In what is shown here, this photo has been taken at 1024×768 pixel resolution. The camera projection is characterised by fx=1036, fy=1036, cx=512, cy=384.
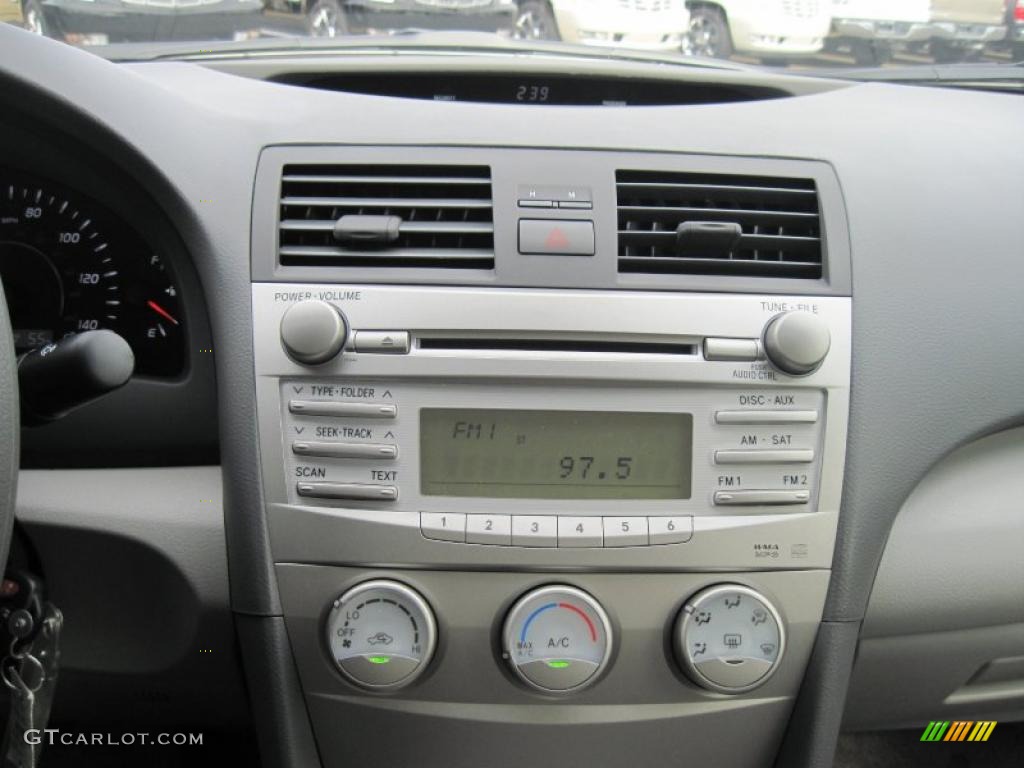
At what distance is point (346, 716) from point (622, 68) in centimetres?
115

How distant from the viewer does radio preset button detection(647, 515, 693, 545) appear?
1339mm

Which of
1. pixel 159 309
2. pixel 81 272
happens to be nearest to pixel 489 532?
pixel 159 309

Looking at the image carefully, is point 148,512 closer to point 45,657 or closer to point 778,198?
point 45,657

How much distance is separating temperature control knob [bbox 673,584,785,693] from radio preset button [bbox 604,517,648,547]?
4.5 inches

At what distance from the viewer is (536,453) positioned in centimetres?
134

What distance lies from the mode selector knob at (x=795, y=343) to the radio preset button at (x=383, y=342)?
18.4 inches

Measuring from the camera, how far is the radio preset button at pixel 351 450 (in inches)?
52.3

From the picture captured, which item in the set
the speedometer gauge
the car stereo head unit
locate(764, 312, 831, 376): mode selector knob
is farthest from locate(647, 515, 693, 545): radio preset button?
the speedometer gauge

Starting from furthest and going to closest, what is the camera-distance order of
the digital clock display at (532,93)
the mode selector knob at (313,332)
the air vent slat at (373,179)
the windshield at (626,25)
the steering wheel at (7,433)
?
1. the windshield at (626,25)
2. the digital clock display at (532,93)
3. the air vent slat at (373,179)
4. the mode selector knob at (313,332)
5. the steering wheel at (7,433)

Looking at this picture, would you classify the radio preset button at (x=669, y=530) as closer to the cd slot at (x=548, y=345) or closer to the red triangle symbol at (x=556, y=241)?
the cd slot at (x=548, y=345)

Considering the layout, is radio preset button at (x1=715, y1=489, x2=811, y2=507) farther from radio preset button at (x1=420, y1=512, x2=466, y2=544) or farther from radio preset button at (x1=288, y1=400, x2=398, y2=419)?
radio preset button at (x1=288, y1=400, x2=398, y2=419)

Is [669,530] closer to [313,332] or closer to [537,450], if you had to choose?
[537,450]

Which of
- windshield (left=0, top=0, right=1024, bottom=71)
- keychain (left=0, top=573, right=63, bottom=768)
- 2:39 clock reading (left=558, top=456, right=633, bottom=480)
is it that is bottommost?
keychain (left=0, top=573, right=63, bottom=768)

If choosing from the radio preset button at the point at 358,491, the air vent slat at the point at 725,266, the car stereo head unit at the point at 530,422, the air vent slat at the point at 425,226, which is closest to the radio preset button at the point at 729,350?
the car stereo head unit at the point at 530,422
